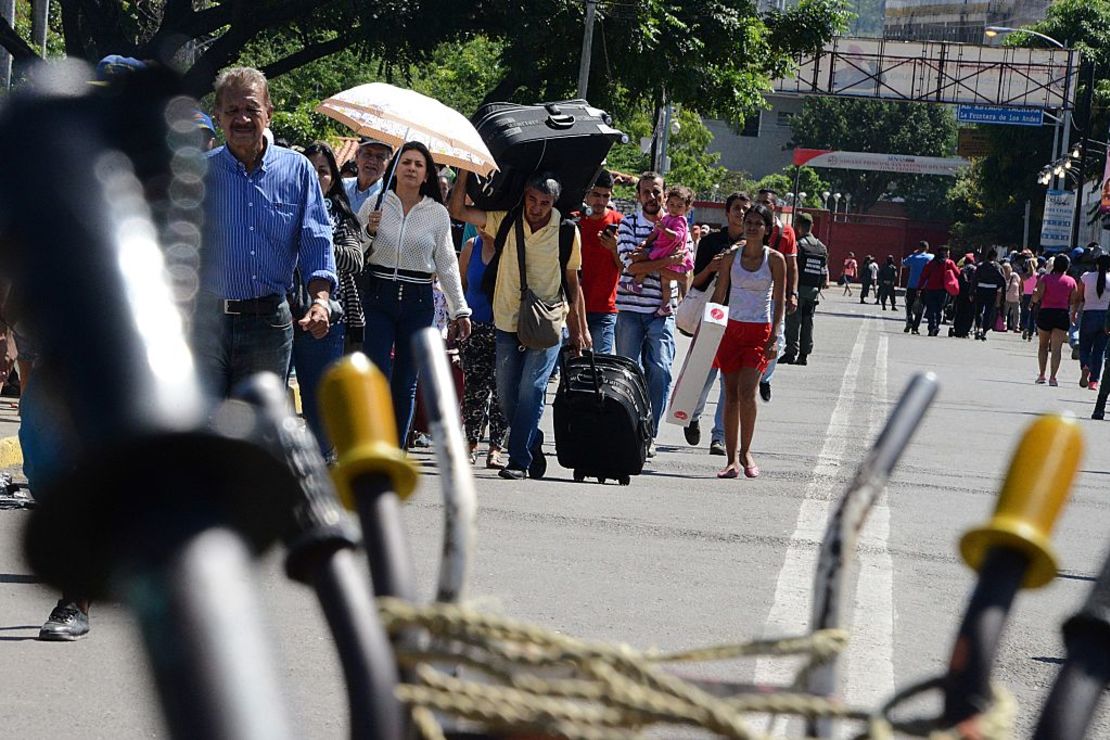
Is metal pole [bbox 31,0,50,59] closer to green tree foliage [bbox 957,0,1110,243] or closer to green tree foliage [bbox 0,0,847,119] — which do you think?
green tree foliage [bbox 0,0,847,119]

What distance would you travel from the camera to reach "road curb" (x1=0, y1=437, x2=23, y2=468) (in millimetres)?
9086

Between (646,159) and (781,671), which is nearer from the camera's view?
(781,671)

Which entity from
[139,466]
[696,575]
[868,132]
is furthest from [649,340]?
[868,132]

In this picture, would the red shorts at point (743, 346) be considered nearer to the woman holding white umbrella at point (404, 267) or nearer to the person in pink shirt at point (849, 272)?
the woman holding white umbrella at point (404, 267)

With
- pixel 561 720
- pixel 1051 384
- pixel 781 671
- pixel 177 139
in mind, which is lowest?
pixel 1051 384

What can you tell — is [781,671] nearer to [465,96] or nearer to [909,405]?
[909,405]

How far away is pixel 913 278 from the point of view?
39875mm

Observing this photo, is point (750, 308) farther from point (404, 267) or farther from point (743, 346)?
point (404, 267)

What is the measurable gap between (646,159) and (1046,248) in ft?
47.0

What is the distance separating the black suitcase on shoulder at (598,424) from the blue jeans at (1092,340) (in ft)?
45.3

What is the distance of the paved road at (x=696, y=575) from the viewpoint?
494 centimetres

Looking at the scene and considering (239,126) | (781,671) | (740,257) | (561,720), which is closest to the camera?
(561,720)

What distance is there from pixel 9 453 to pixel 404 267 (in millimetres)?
2255

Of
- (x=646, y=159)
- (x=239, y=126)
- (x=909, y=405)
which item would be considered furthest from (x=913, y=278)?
(x=909, y=405)
